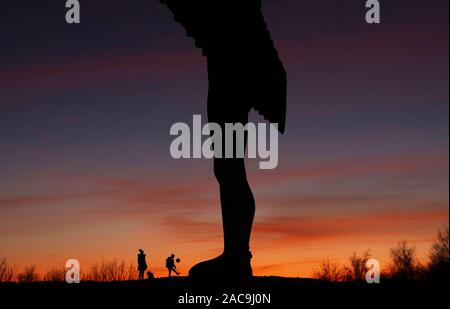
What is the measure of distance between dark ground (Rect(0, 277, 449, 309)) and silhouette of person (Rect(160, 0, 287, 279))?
0.27 m

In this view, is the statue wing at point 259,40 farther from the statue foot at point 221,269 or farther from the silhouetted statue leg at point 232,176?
the statue foot at point 221,269

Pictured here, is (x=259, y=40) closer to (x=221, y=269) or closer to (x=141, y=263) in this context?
(x=221, y=269)

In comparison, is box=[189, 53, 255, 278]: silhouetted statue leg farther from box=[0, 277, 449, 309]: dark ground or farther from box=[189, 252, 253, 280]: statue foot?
box=[0, 277, 449, 309]: dark ground

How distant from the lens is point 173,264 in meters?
23.9

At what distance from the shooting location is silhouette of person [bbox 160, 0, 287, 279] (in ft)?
27.7

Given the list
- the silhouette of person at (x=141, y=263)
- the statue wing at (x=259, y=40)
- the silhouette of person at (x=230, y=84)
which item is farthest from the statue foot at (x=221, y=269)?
the silhouette of person at (x=141, y=263)
